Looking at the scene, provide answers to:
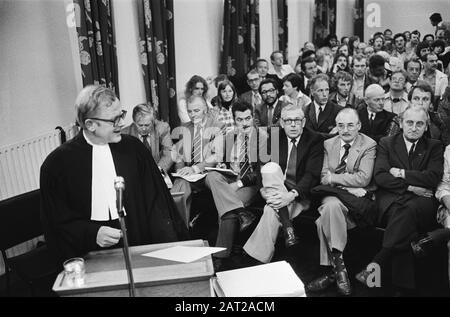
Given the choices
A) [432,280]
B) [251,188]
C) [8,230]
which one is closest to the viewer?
[8,230]

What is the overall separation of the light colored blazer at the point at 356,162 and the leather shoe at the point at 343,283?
0.64m

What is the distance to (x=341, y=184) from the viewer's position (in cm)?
321

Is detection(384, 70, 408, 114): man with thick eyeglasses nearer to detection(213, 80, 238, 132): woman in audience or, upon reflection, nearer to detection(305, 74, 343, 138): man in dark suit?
detection(305, 74, 343, 138): man in dark suit

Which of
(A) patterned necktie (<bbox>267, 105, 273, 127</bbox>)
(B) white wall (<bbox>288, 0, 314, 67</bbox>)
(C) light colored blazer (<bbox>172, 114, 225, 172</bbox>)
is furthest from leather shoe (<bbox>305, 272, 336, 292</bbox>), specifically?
(B) white wall (<bbox>288, 0, 314, 67</bbox>)

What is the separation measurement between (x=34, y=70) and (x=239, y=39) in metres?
3.03

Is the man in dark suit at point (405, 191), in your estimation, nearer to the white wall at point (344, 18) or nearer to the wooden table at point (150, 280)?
the wooden table at point (150, 280)

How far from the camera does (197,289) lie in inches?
61.2

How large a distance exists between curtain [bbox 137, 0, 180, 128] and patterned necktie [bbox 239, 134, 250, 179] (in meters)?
1.29

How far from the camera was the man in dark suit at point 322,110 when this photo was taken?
404cm

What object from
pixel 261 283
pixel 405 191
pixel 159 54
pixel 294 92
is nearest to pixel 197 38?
pixel 159 54

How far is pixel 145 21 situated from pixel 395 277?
3.22 metres

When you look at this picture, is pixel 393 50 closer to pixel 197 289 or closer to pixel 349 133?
pixel 349 133

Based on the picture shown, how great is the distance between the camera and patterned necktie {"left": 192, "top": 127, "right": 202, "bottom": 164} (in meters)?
3.90
